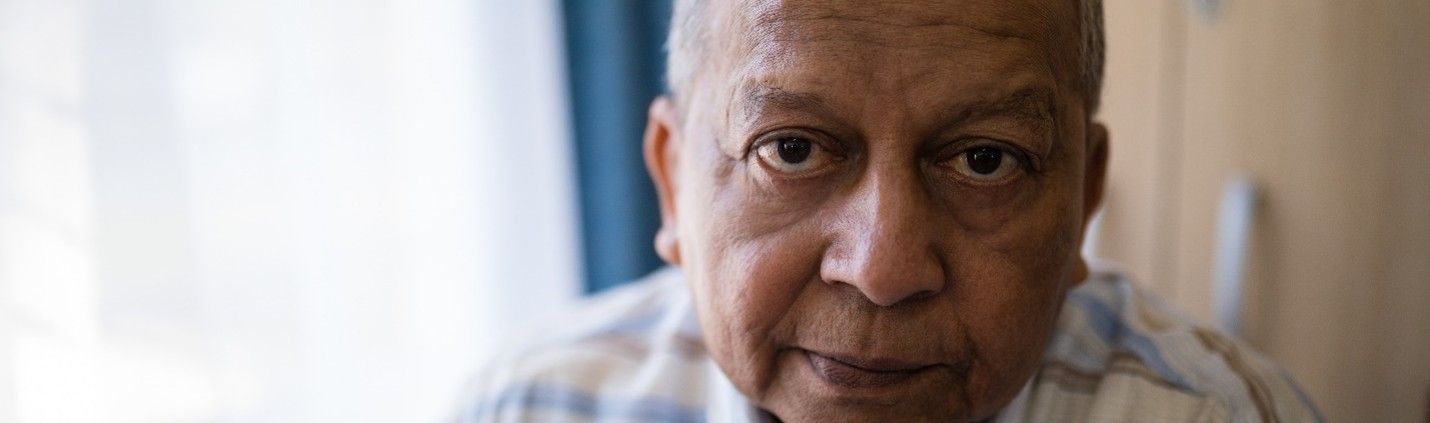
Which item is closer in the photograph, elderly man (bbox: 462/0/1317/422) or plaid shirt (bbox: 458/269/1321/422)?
elderly man (bbox: 462/0/1317/422)

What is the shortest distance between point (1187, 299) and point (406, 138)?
1346mm

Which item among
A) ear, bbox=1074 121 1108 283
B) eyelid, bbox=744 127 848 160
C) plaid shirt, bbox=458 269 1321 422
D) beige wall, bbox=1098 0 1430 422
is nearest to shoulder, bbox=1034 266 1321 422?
plaid shirt, bbox=458 269 1321 422

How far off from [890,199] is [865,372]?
13 centimetres

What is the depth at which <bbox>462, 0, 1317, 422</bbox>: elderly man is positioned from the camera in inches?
28.2

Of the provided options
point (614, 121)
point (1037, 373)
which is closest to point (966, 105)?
point (1037, 373)

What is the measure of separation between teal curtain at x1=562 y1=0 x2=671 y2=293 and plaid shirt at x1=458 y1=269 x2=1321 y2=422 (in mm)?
815

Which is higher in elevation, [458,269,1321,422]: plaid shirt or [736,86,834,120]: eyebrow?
[736,86,834,120]: eyebrow

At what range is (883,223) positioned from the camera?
0.71 meters

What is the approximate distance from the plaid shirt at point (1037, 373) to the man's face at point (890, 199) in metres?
0.17

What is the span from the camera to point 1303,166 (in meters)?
1.56

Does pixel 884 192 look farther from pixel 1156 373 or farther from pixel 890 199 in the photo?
pixel 1156 373

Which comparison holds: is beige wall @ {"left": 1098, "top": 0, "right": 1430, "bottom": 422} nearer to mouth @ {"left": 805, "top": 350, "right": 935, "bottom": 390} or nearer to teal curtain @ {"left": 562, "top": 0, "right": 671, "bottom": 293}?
teal curtain @ {"left": 562, "top": 0, "right": 671, "bottom": 293}

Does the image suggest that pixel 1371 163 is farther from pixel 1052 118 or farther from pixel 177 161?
pixel 177 161

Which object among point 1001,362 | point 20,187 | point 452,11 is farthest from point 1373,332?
point 20,187
